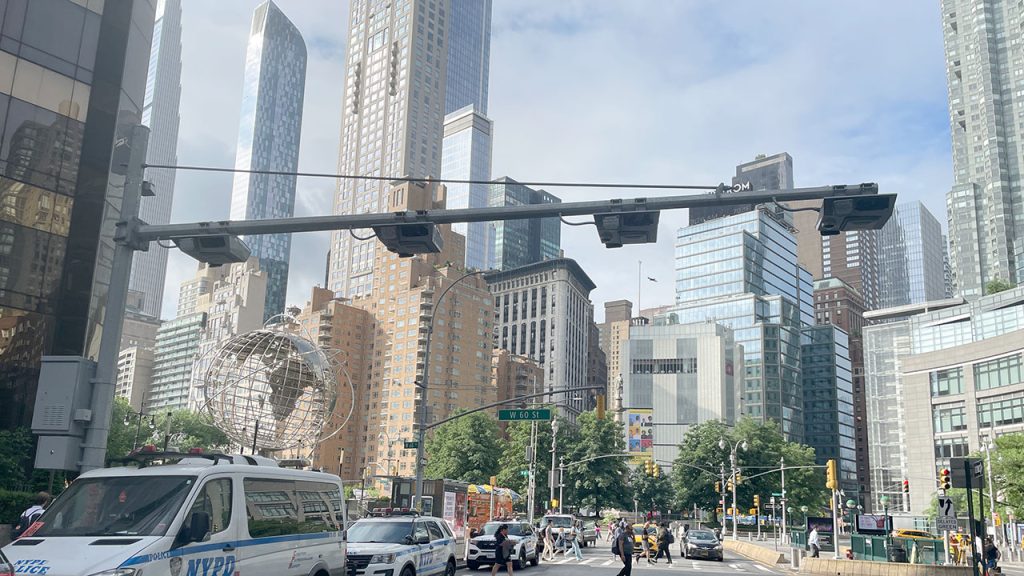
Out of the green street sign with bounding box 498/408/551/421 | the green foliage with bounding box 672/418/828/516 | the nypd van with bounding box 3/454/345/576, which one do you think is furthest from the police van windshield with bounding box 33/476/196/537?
the green foliage with bounding box 672/418/828/516

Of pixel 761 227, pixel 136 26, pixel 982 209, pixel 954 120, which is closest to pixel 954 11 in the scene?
pixel 954 120

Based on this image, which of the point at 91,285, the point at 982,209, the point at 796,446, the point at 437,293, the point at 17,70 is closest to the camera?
the point at 17,70

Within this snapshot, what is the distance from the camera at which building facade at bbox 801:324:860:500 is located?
533 feet

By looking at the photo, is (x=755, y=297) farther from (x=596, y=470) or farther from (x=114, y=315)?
(x=114, y=315)

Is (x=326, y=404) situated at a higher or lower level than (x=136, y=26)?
lower

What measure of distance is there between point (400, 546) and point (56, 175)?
20.5 m

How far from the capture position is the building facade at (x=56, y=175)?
27.7 meters

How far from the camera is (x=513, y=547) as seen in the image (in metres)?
23.9

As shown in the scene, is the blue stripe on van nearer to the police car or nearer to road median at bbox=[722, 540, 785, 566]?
the police car

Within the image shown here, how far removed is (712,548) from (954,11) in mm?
158423

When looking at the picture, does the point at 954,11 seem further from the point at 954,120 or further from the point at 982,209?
the point at 982,209

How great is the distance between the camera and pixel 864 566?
27938 mm

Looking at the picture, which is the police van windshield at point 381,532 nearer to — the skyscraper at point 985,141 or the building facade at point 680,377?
the building facade at point 680,377

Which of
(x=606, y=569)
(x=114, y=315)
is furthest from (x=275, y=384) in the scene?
(x=114, y=315)
